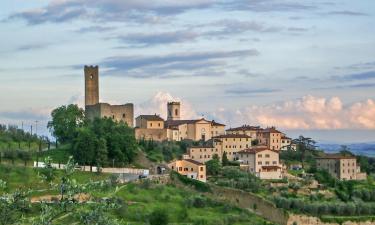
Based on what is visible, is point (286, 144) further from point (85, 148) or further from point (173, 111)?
point (85, 148)

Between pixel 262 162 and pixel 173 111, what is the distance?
20.4 meters

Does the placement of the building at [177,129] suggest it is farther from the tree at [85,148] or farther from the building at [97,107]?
the tree at [85,148]

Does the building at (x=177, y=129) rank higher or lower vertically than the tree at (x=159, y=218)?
higher

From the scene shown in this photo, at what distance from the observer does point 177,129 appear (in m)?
84.4

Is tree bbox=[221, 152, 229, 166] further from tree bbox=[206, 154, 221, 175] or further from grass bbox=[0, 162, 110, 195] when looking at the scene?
grass bbox=[0, 162, 110, 195]

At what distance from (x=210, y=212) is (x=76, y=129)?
16.3m

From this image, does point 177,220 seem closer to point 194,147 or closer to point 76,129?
point 76,129

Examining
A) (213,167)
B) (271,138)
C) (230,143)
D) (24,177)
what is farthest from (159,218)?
(271,138)

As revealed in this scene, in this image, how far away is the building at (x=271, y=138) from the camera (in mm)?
87975

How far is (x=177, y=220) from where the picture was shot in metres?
51.9

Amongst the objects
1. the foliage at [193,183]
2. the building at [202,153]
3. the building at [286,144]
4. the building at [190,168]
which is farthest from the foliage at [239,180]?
the building at [286,144]

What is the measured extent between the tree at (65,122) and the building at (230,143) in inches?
581

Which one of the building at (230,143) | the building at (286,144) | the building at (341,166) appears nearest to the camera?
the building at (230,143)

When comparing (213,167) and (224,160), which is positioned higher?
(224,160)
